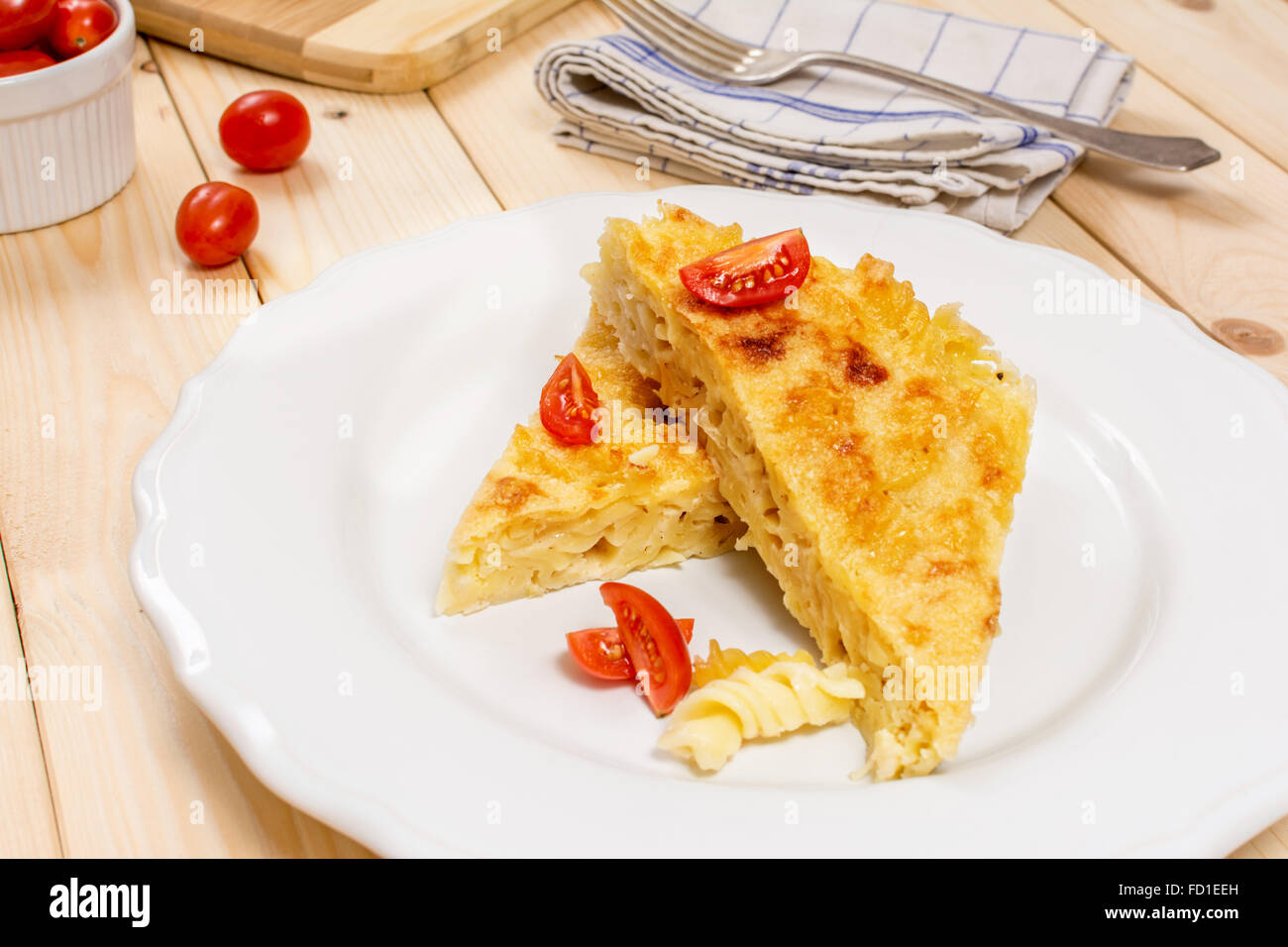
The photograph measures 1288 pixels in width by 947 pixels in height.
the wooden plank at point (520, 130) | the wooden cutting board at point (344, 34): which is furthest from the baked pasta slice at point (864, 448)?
the wooden cutting board at point (344, 34)

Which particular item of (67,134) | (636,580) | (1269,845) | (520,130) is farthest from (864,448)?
(67,134)

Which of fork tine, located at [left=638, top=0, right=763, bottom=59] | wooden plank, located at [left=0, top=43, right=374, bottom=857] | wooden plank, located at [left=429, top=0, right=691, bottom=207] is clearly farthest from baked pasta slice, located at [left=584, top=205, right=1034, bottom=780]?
fork tine, located at [left=638, top=0, right=763, bottom=59]

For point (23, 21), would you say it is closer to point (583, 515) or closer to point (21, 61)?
point (21, 61)

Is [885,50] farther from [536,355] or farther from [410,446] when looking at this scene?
[410,446]

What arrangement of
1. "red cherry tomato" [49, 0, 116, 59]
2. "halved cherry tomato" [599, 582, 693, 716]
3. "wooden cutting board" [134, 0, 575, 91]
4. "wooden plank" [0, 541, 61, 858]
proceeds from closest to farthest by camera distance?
"wooden plank" [0, 541, 61, 858] < "halved cherry tomato" [599, 582, 693, 716] < "red cherry tomato" [49, 0, 116, 59] < "wooden cutting board" [134, 0, 575, 91]

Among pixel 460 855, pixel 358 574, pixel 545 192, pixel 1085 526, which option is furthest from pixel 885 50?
pixel 460 855

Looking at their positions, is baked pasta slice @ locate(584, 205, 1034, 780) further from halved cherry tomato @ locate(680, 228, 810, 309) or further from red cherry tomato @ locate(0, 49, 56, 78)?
red cherry tomato @ locate(0, 49, 56, 78)
